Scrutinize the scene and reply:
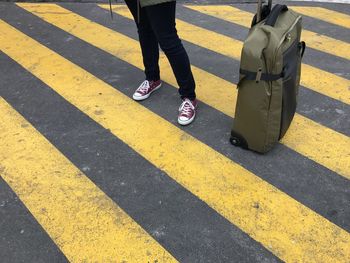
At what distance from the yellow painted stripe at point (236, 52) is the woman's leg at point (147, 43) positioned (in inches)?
41.4

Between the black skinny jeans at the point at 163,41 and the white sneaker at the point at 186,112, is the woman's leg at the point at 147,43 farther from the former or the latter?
the white sneaker at the point at 186,112

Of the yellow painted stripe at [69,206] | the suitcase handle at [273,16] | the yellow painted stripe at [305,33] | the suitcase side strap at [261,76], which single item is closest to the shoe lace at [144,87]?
the yellow painted stripe at [69,206]

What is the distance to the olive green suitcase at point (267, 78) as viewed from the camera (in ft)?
8.36

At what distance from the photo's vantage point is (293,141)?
313 cm

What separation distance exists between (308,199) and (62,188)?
147cm

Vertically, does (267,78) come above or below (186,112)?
above

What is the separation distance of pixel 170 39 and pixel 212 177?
966mm

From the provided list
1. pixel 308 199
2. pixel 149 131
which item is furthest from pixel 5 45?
pixel 308 199

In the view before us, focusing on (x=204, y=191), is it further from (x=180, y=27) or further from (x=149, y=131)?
(x=180, y=27)

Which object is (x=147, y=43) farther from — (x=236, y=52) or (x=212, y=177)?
(x=236, y=52)

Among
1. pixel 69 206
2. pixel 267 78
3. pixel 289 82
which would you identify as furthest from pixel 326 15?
pixel 69 206

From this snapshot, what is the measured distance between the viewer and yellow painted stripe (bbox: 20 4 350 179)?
118 inches

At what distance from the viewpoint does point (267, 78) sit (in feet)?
8.58

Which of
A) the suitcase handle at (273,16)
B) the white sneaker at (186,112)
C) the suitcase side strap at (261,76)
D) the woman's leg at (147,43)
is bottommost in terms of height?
the white sneaker at (186,112)
